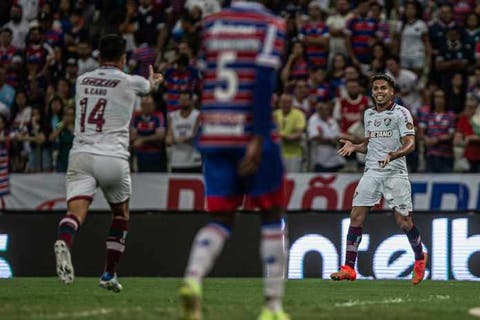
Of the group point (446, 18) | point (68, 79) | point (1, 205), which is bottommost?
point (1, 205)

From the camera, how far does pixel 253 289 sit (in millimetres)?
12992

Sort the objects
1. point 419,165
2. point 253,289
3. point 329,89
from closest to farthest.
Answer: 1. point 253,289
2. point 419,165
3. point 329,89

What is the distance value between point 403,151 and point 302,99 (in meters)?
7.86

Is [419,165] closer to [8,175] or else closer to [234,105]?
[8,175]

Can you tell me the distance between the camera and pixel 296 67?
21.9 m

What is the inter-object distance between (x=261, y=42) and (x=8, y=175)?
535 inches

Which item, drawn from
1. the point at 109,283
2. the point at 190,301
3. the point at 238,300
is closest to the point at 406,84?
the point at 109,283

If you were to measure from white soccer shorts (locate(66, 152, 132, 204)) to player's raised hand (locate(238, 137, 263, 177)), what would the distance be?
3766mm

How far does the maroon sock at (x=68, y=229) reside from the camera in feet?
36.2

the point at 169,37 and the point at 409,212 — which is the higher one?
the point at 169,37

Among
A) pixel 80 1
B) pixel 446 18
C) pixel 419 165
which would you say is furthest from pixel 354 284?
pixel 80 1

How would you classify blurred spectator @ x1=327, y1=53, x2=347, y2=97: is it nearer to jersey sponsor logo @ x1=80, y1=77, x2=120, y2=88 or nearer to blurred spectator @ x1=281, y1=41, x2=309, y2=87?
blurred spectator @ x1=281, y1=41, x2=309, y2=87

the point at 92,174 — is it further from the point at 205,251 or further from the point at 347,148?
the point at 205,251

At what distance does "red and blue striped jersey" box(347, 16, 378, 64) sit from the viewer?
22.1m
